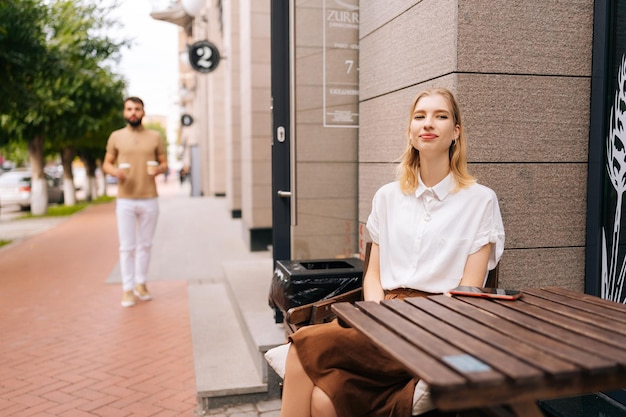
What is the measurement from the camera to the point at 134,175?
6.09 m

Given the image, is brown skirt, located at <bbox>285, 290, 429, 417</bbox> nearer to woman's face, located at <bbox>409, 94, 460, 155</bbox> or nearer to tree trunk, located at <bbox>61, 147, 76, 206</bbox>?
woman's face, located at <bbox>409, 94, 460, 155</bbox>

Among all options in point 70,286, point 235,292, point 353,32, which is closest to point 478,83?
point 353,32

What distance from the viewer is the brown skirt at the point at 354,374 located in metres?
2.29

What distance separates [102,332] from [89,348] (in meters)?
0.48

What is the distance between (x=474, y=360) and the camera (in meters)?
1.52

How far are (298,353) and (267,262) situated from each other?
520cm

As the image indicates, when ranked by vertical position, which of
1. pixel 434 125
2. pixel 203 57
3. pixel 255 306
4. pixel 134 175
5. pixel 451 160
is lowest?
pixel 255 306

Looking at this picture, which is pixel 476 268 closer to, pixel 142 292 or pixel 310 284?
pixel 310 284

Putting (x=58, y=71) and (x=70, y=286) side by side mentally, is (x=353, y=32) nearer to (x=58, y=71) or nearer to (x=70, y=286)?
(x=70, y=286)

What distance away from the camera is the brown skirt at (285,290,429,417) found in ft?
7.53

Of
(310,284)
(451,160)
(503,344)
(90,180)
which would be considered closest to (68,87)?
(90,180)

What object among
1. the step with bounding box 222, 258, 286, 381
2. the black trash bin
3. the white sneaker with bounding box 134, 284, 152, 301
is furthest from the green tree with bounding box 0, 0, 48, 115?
the black trash bin

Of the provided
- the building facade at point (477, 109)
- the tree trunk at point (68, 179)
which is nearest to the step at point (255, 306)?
the building facade at point (477, 109)

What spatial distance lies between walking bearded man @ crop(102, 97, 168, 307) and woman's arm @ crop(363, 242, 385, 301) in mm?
3766
